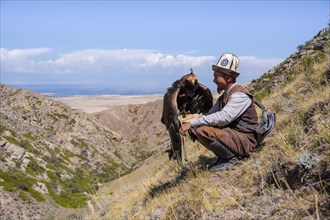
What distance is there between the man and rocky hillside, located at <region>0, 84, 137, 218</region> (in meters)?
20.4

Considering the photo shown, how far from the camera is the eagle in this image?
6.78m

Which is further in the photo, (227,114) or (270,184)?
(227,114)

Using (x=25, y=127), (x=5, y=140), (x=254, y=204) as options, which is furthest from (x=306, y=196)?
(x=25, y=127)

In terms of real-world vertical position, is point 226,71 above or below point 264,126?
above

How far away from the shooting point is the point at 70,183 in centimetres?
4153

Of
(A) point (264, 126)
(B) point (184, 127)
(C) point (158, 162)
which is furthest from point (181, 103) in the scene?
(C) point (158, 162)

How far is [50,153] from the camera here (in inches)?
1842

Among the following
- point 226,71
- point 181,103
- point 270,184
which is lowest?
point 270,184

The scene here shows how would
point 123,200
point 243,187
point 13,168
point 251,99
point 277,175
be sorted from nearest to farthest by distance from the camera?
point 277,175
point 243,187
point 251,99
point 123,200
point 13,168

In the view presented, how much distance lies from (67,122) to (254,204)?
55.2 metres

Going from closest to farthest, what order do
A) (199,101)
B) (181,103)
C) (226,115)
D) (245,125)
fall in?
(226,115) < (245,125) < (181,103) < (199,101)

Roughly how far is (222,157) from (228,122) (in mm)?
657

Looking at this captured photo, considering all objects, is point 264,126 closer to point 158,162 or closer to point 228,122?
point 228,122

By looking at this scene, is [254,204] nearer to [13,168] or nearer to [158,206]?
[158,206]
